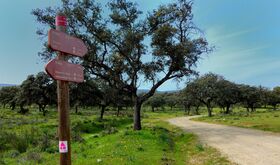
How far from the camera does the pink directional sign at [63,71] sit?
595 centimetres

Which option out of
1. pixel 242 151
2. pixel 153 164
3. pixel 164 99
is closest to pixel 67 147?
pixel 153 164

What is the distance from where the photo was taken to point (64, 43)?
6418mm

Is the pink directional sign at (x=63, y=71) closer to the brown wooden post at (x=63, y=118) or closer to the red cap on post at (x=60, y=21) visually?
the brown wooden post at (x=63, y=118)

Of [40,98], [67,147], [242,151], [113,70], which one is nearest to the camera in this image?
[67,147]

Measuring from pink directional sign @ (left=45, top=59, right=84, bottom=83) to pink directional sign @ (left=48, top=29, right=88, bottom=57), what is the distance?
0.98 feet

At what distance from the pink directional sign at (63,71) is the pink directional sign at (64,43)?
300 mm

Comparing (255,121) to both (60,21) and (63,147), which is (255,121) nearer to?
(63,147)

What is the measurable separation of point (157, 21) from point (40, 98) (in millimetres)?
37824

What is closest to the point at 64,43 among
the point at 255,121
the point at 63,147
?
the point at 63,147

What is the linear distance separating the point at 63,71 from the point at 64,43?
62cm

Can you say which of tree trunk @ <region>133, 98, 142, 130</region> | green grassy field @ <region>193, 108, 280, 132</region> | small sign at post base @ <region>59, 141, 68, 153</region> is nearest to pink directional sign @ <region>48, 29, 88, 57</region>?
small sign at post base @ <region>59, 141, 68, 153</region>

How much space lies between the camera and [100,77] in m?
29.4

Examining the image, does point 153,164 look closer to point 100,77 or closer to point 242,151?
point 242,151

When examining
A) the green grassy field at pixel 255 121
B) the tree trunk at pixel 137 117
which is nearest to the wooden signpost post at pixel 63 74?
the tree trunk at pixel 137 117
